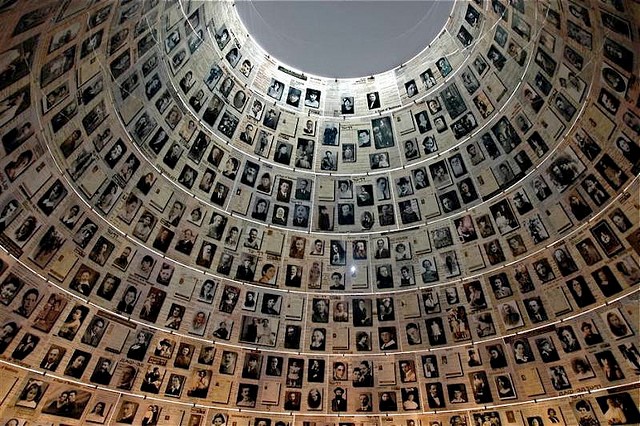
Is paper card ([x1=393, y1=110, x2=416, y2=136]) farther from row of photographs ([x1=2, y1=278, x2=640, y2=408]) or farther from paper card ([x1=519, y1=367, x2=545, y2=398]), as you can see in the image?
paper card ([x1=519, y1=367, x2=545, y2=398])

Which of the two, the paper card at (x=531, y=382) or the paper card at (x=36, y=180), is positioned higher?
the paper card at (x=36, y=180)

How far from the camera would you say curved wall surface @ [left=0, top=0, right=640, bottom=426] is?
14.5m

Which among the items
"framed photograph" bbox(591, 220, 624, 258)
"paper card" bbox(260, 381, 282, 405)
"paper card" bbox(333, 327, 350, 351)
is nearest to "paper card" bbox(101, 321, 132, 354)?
"paper card" bbox(260, 381, 282, 405)

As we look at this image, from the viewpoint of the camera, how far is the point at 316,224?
67.2 ft

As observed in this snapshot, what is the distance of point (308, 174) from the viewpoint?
20.5 m

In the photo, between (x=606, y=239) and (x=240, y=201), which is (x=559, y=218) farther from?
(x=240, y=201)

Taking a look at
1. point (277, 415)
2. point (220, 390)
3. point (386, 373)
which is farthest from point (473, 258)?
point (220, 390)

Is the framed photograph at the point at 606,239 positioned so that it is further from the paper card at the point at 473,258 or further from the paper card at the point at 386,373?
the paper card at the point at 386,373

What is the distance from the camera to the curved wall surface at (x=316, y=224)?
14.5 meters

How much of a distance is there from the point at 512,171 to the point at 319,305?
27.6 feet

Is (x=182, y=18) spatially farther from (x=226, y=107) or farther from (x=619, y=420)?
(x=619, y=420)

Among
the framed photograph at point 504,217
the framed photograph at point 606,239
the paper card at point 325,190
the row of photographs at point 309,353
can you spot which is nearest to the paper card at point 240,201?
the paper card at point 325,190

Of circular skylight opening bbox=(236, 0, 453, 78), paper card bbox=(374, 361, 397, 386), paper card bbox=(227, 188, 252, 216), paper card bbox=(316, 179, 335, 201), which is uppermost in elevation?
circular skylight opening bbox=(236, 0, 453, 78)

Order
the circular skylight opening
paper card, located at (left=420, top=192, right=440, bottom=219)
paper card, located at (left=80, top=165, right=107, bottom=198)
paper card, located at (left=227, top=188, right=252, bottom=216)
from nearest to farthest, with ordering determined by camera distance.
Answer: paper card, located at (left=80, top=165, right=107, bottom=198)
the circular skylight opening
paper card, located at (left=227, top=188, right=252, bottom=216)
paper card, located at (left=420, top=192, right=440, bottom=219)
